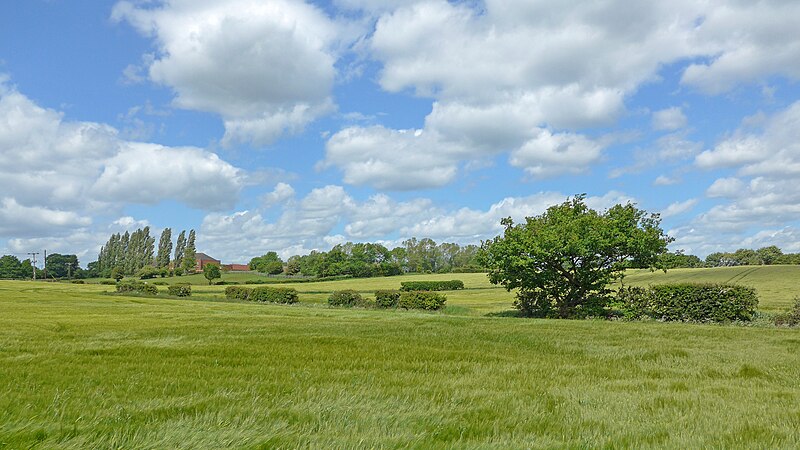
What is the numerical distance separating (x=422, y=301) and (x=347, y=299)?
8466 mm

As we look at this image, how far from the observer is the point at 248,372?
1000 cm

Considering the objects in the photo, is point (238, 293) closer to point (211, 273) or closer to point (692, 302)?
point (692, 302)

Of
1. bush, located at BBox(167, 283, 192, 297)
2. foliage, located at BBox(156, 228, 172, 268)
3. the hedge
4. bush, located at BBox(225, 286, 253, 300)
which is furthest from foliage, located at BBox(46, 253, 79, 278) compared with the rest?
bush, located at BBox(225, 286, 253, 300)

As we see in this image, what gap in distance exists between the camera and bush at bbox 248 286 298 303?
176 ft

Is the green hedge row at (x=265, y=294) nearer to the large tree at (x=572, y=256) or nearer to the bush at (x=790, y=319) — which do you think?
the large tree at (x=572, y=256)

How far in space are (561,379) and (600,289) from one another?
22.9 meters

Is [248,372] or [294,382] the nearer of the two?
[294,382]

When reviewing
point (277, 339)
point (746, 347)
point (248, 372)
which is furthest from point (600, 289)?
point (248, 372)

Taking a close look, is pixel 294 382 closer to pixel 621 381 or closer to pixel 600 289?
pixel 621 381

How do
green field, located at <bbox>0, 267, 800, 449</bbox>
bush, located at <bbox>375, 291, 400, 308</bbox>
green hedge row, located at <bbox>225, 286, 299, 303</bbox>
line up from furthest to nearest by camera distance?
green hedge row, located at <bbox>225, 286, 299, 303</bbox>
bush, located at <bbox>375, 291, 400, 308</bbox>
green field, located at <bbox>0, 267, 800, 449</bbox>

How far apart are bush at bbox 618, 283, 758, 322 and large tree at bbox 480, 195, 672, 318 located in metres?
1.51

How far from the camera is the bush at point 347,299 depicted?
45.8 metres

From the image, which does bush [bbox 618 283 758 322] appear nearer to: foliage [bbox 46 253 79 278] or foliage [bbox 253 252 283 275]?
foliage [bbox 253 252 283 275]

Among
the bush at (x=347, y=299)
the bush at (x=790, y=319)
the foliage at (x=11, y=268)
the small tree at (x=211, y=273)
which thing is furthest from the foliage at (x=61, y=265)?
the bush at (x=790, y=319)
